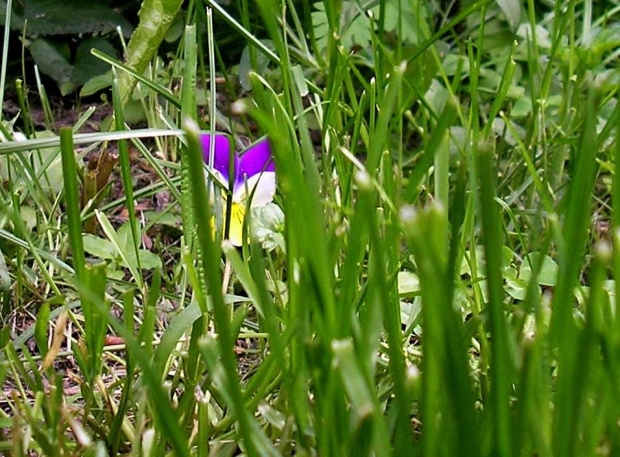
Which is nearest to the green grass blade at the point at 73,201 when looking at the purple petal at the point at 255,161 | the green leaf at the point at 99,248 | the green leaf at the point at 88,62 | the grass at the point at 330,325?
the grass at the point at 330,325

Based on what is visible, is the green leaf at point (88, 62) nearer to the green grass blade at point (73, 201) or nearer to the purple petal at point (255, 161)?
the purple petal at point (255, 161)

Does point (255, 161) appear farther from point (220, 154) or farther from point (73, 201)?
point (73, 201)

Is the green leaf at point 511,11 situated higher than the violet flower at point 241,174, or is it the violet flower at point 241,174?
the green leaf at point 511,11

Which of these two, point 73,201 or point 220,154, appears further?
point 220,154

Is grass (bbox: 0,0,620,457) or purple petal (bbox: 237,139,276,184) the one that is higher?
purple petal (bbox: 237,139,276,184)

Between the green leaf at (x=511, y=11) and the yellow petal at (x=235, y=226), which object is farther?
the green leaf at (x=511, y=11)

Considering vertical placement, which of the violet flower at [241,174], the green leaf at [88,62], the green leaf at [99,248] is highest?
the green leaf at [88,62]

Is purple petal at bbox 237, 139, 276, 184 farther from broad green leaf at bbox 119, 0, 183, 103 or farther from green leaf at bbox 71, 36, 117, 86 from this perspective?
green leaf at bbox 71, 36, 117, 86

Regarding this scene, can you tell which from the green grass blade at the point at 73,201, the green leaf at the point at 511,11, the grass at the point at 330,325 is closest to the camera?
the grass at the point at 330,325

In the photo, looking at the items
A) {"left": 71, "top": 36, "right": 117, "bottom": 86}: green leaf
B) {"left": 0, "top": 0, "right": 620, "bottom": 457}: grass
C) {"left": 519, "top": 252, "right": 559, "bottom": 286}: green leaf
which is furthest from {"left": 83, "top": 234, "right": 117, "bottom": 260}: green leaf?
{"left": 71, "top": 36, "right": 117, "bottom": 86}: green leaf

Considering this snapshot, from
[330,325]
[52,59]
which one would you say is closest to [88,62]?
[52,59]

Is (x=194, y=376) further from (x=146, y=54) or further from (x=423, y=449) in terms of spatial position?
(x=146, y=54)
